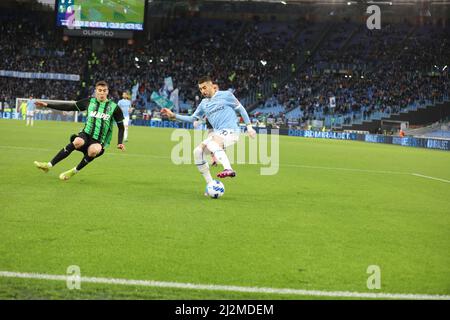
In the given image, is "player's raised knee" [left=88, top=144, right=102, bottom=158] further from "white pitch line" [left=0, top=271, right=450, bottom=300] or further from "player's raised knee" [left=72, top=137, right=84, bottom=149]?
"white pitch line" [left=0, top=271, right=450, bottom=300]

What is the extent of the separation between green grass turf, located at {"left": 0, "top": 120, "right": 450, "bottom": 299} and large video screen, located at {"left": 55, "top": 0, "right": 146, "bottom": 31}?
42.9 metres

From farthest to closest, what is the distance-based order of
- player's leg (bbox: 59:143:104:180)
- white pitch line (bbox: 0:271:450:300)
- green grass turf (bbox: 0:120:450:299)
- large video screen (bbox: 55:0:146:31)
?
large video screen (bbox: 55:0:146:31) → player's leg (bbox: 59:143:104:180) → green grass turf (bbox: 0:120:450:299) → white pitch line (bbox: 0:271:450:300)

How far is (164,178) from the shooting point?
1398 cm

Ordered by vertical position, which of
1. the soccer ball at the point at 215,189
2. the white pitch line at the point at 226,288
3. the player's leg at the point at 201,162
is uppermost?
the player's leg at the point at 201,162

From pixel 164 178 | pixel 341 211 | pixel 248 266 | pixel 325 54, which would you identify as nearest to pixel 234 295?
pixel 248 266

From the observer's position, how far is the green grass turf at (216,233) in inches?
218

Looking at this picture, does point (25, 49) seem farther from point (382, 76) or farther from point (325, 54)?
point (382, 76)

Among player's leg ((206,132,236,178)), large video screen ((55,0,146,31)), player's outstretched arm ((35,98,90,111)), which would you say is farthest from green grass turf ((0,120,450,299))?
large video screen ((55,0,146,31))

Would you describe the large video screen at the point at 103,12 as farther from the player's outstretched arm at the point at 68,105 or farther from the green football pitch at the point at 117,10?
the player's outstretched arm at the point at 68,105

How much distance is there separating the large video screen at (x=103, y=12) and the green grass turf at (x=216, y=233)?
42.9 metres

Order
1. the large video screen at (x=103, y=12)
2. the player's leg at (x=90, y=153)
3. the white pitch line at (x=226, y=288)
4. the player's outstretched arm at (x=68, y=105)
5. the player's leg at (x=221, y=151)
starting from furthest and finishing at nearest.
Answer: the large video screen at (x=103, y=12)
the player's leg at (x=90, y=153)
the player's outstretched arm at (x=68, y=105)
the player's leg at (x=221, y=151)
the white pitch line at (x=226, y=288)

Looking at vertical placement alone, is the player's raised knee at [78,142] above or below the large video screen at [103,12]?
below

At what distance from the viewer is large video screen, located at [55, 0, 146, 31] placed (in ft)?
181

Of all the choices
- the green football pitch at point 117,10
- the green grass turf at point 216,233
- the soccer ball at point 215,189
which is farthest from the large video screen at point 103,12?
the soccer ball at point 215,189
